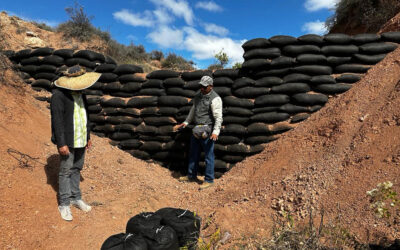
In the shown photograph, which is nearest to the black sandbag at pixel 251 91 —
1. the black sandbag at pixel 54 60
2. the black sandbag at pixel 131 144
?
the black sandbag at pixel 131 144

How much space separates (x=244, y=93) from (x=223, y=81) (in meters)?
0.41

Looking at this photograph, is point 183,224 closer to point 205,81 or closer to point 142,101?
point 205,81

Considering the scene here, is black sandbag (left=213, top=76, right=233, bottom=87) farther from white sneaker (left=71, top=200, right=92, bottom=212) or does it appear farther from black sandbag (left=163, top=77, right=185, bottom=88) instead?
white sneaker (left=71, top=200, right=92, bottom=212)

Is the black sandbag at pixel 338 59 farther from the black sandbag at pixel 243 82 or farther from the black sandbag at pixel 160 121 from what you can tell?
the black sandbag at pixel 160 121

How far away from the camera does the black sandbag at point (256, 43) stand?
4543 mm

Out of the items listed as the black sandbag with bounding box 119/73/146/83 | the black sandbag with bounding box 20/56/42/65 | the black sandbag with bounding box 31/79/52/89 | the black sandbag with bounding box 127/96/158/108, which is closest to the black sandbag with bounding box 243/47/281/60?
the black sandbag with bounding box 127/96/158/108

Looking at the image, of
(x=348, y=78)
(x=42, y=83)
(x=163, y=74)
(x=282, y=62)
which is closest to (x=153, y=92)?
(x=163, y=74)

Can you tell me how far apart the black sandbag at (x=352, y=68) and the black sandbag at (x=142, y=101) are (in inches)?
123

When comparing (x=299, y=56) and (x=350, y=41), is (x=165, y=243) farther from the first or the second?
(x=350, y=41)

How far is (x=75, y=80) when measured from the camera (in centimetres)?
292

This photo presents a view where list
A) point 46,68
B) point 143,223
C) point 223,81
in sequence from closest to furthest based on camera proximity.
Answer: point 143,223 → point 223,81 → point 46,68

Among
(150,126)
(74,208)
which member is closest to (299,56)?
(150,126)

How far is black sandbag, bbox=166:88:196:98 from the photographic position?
4930mm

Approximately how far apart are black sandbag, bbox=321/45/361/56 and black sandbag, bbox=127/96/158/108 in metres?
2.96
